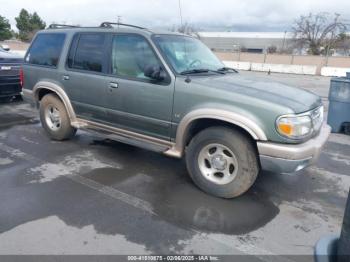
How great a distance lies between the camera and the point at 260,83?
410cm

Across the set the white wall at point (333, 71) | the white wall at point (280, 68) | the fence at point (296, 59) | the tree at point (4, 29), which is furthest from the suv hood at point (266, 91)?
the tree at point (4, 29)

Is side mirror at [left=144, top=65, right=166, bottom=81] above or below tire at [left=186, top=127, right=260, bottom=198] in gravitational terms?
above

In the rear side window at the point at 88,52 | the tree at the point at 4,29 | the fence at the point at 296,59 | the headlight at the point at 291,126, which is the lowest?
the headlight at the point at 291,126

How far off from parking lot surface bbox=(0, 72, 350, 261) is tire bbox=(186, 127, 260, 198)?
0.55ft

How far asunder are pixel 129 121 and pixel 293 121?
2214mm

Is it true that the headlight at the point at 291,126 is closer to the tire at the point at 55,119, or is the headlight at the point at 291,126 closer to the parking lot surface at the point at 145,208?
the parking lot surface at the point at 145,208

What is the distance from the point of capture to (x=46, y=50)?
18.3 feet

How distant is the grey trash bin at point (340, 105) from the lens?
679 centimetres

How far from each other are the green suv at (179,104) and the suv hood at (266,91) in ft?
0.04

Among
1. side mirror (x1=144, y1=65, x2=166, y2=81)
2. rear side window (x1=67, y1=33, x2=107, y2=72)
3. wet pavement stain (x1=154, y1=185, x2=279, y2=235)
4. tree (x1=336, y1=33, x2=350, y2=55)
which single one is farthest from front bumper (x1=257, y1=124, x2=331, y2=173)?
tree (x1=336, y1=33, x2=350, y2=55)

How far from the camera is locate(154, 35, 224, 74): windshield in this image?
4164 mm

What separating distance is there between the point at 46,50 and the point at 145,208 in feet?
11.8

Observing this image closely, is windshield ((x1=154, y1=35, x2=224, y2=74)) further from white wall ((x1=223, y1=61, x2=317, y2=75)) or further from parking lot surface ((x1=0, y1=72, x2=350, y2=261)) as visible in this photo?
white wall ((x1=223, y1=61, x2=317, y2=75))

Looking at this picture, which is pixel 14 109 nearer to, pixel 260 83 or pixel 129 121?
pixel 129 121
